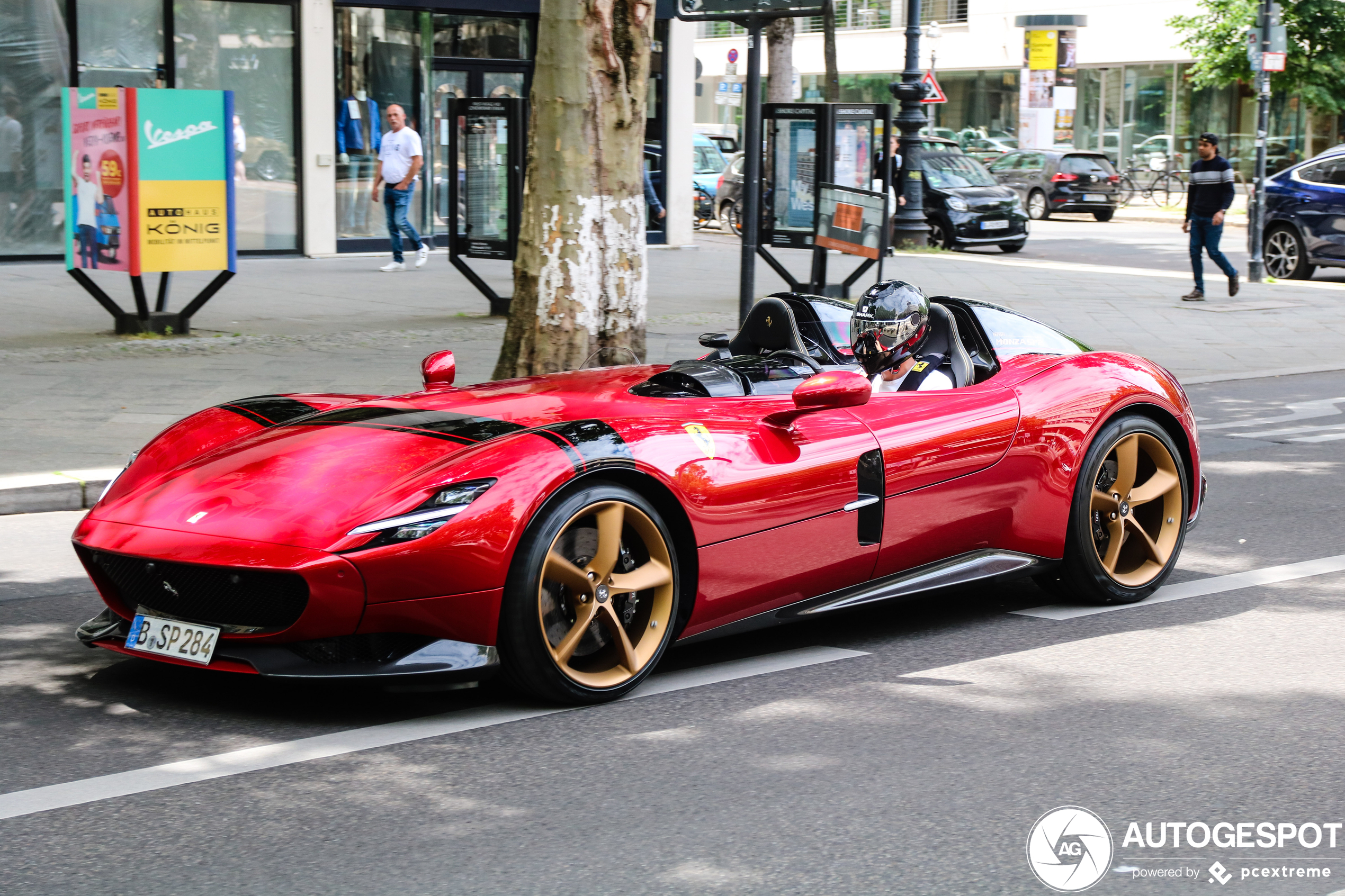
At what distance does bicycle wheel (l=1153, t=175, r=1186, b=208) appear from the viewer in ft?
136

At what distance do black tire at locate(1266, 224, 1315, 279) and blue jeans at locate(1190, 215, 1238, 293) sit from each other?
10.6 feet

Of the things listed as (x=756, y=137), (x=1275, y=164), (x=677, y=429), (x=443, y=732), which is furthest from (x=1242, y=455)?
(x=1275, y=164)

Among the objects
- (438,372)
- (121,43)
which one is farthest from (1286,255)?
(438,372)

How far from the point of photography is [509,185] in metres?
15.8

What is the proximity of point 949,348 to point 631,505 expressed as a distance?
1.77m

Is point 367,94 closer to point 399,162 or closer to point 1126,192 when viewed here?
point 399,162

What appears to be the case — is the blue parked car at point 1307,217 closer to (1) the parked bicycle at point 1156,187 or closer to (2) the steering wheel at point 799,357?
(2) the steering wheel at point 799,357

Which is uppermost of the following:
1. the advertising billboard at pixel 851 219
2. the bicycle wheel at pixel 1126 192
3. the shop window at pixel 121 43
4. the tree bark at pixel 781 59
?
the tree bark at pixel 781 59

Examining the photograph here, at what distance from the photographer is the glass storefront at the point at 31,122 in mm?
18766

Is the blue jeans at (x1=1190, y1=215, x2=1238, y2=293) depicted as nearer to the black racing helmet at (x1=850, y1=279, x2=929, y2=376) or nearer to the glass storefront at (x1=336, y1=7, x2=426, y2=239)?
the glass storefront at (x1=336, y1=7, x2=426, y2=239)

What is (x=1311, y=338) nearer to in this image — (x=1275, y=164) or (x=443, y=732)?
(x=443, y=732)

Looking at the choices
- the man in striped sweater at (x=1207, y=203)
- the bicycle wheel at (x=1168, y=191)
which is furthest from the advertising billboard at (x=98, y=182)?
the bicycle wheel at (x=1168, y=191)

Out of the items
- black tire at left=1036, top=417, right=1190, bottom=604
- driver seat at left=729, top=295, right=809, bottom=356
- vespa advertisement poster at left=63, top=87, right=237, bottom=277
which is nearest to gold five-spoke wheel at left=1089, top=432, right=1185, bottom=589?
black tire at left=1036, top=417, right=1190, bottom=604

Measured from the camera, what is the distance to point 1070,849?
3.72 m
